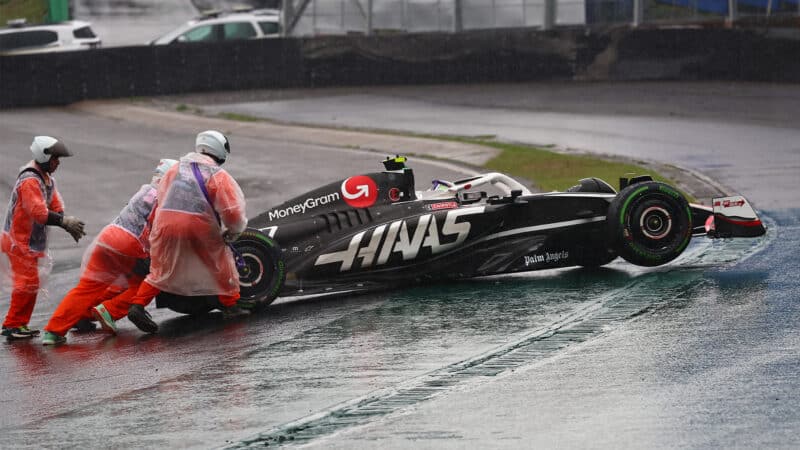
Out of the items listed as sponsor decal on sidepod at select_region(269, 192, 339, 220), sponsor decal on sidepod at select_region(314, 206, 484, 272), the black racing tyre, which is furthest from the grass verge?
the black racing tyre

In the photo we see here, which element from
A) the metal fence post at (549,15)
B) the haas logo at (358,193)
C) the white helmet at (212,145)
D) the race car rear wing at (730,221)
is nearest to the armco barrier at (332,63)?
→ the metal fence post at (549,15)

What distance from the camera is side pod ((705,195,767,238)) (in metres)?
11.4

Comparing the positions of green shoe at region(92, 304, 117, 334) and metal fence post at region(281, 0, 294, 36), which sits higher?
metal fence post at region(281, 0, 294, 36)

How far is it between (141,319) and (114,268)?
2.07ft

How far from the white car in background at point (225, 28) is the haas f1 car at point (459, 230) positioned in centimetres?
2521

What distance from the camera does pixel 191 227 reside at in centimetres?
1011

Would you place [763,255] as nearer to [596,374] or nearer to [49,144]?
[596,374]

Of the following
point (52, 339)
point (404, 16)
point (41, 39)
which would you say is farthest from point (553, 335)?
point (41, 39)

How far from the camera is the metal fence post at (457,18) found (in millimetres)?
31969

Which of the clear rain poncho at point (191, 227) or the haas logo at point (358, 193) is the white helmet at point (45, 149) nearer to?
the clear rain poncho at point (191, 227)

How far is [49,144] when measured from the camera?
10531mm

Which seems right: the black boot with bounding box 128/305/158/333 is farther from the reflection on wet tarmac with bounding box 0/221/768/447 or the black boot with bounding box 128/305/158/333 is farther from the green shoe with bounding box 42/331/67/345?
the green shoe with bounding box 42/331/67/345

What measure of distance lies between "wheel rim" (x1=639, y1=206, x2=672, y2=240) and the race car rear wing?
0.39m

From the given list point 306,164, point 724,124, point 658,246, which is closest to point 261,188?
point 306,164
